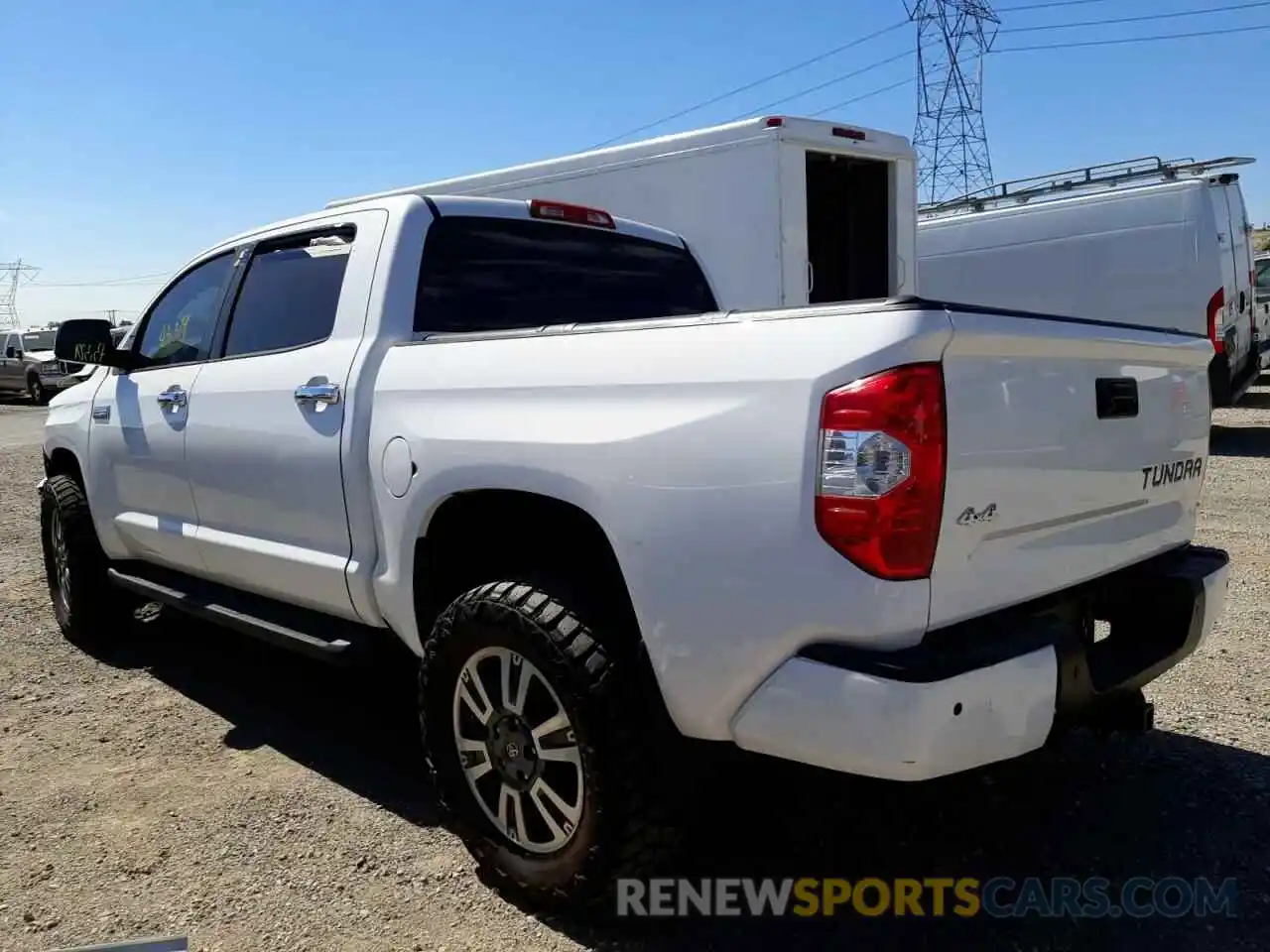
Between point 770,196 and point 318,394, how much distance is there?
4759 mm

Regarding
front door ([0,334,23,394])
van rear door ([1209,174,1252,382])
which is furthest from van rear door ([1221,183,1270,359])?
front door ([0,334,23,394])

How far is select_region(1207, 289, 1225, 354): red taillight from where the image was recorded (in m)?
10.2

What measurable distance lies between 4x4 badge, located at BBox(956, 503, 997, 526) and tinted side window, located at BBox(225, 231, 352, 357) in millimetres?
2208

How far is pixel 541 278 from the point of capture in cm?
375

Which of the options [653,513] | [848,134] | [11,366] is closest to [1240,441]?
[848,134]

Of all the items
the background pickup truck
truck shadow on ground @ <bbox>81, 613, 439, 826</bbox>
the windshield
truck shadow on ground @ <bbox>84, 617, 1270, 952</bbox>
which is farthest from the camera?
the windshield

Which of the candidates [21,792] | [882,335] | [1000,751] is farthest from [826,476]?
[21,792]

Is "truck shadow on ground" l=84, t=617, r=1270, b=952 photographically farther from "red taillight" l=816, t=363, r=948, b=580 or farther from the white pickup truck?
"red taillight" l=816, t=363, r=948, b=580

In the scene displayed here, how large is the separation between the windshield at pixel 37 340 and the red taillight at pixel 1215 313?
998 inches

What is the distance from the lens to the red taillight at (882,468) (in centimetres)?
209

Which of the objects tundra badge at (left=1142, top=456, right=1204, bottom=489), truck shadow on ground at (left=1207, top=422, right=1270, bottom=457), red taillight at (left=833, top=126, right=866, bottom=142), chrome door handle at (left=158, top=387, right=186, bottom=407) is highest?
red taillight at (left=833, top=126, right=866, bottom=142)

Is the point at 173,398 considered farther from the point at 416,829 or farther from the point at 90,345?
the point at 416,829

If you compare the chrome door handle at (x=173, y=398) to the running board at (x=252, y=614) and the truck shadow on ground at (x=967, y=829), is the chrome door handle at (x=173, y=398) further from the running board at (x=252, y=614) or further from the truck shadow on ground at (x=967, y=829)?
the truck shadow on ground at (x=967, y=829)

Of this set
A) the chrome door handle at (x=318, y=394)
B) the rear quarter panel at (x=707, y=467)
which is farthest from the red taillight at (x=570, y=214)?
the rear quarter panel at (x=707, y=467)
